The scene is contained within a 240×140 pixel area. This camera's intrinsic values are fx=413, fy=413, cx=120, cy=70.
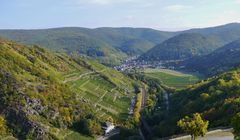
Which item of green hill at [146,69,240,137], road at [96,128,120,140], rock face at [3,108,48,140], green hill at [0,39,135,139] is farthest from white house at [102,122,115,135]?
rock face at [3,108,48,140]

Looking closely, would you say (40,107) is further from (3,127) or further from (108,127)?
(108,127)

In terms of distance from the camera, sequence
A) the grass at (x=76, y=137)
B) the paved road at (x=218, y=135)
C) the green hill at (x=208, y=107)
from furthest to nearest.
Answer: the grass at (x=76, y=137) → the green hill at (x=208, y=107) → the paved road at (x=218, y=135)

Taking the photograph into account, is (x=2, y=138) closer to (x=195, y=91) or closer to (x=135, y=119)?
(x=135, y=119)

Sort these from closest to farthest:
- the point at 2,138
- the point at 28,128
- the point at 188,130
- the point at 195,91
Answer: the point at 188,130 → the point at 2,138 → the point at 28,128 → the point at 195,91

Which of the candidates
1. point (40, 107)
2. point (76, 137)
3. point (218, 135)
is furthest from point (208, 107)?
point (40, 107)

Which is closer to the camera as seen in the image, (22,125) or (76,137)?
(22,125)

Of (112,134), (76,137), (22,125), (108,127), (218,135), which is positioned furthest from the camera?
(108,127)

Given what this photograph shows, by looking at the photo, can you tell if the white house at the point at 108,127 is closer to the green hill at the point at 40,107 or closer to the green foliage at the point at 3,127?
the green hill at the point at 40,107

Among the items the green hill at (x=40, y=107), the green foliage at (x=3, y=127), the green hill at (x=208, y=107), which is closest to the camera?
the green hill at (x=208, y=107)

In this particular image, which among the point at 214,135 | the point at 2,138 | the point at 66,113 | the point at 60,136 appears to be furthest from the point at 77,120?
the point at 214,135

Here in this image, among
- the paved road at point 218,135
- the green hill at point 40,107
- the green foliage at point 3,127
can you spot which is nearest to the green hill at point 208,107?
the paved road at point 218,135

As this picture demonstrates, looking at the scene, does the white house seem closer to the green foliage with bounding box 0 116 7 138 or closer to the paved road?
the green foliage with bounding box 0 116 7 138
